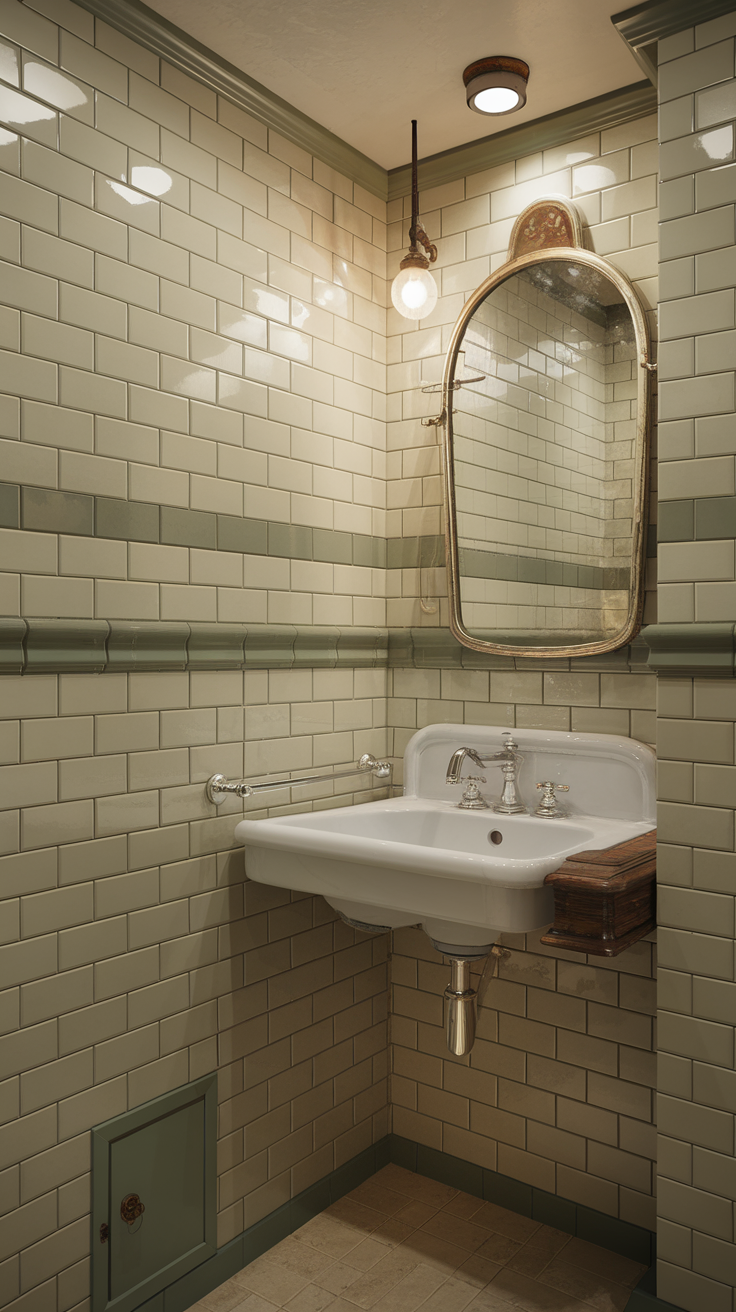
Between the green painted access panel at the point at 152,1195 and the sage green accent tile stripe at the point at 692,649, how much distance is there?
4.46 ft

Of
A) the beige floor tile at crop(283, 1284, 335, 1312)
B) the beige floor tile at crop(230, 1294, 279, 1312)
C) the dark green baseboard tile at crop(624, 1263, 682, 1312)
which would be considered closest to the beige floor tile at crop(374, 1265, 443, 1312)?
the beige floor tile at crop(283, 1284, 335, 1312)

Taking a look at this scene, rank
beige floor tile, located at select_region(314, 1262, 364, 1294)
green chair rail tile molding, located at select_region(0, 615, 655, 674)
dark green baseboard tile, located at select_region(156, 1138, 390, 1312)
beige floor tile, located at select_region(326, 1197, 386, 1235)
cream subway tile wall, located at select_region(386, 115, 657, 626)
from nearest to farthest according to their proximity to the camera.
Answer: green chair rail tile molding, located at select_region(0, 615, 655, 674)
dark green baseboard tile, located at select_region(156, 1138, 390, 1312)
beige floor tile, located at select_region(314, 1262, 364, 1294)
cream subway tile wall, located at select_region(386, 115, 657, 626)
beige floor tile, located at select_region(326, 1197, 386, 1235)

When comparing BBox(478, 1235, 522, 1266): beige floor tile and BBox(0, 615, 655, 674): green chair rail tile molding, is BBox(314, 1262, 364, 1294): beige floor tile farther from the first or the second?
BBox(0, 615, 655, 674): green chair rail tile molding

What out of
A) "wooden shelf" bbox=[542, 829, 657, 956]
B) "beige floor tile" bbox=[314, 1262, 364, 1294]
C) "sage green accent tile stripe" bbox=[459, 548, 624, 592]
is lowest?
"beige floor tile" bbox=[314, 1262, 364, 1294]

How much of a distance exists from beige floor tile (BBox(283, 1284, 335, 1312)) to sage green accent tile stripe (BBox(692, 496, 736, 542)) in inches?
71.5

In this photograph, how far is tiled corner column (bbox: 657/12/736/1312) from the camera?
1.70 m

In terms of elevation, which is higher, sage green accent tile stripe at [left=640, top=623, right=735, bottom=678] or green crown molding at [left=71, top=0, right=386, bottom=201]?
green crown molding at [left=71, top=0, right=386, bottom=201]

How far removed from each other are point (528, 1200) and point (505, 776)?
3.61ft

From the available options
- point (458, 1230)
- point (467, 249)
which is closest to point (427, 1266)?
point (458, 1230)

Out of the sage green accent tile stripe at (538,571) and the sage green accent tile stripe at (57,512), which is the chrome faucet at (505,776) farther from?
the sage green accent tile stripe at (57,512)

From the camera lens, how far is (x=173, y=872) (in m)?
1.96

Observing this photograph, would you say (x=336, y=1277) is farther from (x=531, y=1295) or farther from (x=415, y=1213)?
(x=531, y=1295)

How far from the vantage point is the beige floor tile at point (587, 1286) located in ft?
6.49

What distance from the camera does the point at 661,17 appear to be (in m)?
1.75
